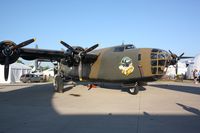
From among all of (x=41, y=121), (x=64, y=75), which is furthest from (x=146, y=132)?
(x=64, y=75)

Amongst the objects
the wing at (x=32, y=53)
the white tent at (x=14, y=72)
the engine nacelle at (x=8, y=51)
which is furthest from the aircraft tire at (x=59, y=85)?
the white tent at (x=14, y=72)

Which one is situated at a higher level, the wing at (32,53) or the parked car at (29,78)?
the wing at (32,53)

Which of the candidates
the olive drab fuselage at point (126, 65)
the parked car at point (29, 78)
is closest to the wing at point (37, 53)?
the olive drab fuselage at point (126, 65)

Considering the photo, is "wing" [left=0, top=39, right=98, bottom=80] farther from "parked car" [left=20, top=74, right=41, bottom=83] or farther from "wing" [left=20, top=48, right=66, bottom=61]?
"parked car" [left=20, top=74, right=41, bottom=83]

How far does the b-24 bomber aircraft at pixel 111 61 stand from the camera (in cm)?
1627

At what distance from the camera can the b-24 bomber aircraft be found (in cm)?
1627

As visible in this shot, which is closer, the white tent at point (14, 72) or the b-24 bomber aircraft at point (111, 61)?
the b-24 bomber aircraft at point (111, 61)

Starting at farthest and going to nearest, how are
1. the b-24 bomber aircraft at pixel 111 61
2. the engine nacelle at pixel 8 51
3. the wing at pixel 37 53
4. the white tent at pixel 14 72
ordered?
the white tent at pixel 14 72, the wing at pixel 37 53, the b-24 bomber aircraft at pixel 111 61, the engine nacelle at pixel 8 51

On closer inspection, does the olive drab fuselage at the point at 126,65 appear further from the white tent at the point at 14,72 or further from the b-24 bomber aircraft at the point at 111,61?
the white tent at the point at 14,72

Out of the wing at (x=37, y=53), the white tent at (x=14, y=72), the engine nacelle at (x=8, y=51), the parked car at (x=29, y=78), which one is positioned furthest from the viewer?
the parked car at (x=29, y=78)

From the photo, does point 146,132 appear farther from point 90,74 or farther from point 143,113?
point 90,74

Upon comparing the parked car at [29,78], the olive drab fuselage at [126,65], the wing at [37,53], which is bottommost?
the parked car at [29,78]

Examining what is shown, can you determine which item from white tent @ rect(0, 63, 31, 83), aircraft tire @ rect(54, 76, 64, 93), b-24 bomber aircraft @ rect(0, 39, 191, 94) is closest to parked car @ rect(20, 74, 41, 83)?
white tent @ rect(0, 63, 31, 83)

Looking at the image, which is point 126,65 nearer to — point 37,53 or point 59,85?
point 59,85
